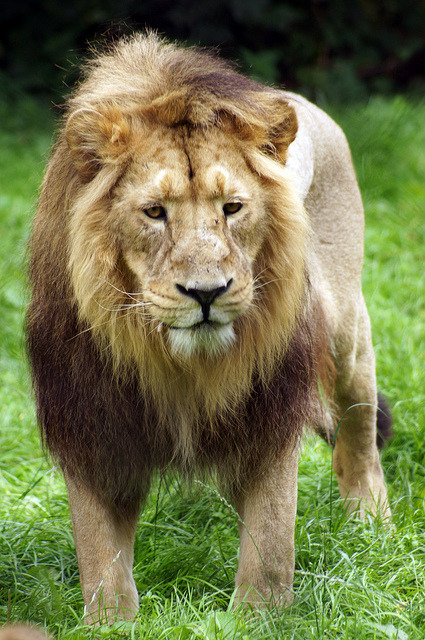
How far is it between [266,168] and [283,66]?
26.7 feet

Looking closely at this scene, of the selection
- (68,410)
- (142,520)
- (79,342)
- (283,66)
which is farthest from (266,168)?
(283,66)

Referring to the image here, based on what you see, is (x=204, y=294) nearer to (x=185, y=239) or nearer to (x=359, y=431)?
(x=185, y=239)

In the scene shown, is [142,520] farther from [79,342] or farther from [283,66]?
[283,66]

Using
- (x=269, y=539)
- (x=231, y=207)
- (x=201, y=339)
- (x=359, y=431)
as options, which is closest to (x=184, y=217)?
(x=231, y=207)

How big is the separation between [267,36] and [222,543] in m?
7.92

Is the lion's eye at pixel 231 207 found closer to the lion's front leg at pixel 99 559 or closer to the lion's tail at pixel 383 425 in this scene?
the lion's front leg at pixel 99 559

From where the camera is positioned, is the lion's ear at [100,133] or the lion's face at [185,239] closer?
the lion's face at [185,239]

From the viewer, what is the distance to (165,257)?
7.61 feet

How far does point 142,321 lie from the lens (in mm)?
2465

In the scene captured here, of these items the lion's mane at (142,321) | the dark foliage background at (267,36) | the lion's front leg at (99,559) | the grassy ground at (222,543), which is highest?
the dark foliage background at (267,36)

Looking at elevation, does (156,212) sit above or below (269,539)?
above

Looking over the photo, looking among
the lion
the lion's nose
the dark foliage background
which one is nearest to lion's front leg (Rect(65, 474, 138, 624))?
the lion

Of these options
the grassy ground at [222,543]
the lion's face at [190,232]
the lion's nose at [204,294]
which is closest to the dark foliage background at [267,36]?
the grassy ground at [222,543]

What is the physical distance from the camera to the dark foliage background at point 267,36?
8.89 metres
